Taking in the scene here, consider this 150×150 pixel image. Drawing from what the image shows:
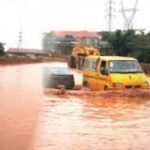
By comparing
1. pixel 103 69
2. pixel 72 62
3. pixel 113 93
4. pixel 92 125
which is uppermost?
pixel 103 69

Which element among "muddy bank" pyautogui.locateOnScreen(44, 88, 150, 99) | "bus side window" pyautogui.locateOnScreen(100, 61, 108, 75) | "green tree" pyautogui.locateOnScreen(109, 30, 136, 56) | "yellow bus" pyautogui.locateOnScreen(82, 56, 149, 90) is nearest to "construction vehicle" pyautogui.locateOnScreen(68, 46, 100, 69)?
"green tree" pyautogui.locateOnScreen(109, 30, 136, 56)

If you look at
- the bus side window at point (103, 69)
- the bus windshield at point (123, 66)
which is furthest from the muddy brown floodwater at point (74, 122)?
the bus windshield at point (123, 66)

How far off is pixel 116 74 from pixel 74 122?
23.7ft

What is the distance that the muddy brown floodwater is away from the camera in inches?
429

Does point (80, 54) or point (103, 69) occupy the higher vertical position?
point (80, 54)

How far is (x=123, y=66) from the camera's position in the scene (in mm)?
21656

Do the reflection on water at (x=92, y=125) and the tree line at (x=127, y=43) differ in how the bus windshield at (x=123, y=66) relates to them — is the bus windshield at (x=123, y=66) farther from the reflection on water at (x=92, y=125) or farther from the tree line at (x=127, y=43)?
the tree line at (x=127, y=43)

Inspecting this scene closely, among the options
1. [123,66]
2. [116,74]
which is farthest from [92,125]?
[123,66]

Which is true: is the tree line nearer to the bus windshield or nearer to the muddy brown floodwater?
the bus windshield

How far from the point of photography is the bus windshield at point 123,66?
21375 millimetres

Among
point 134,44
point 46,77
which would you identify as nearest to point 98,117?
point 46,77

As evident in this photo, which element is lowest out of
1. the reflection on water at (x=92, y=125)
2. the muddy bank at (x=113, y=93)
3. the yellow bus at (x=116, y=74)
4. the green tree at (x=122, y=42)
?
the reflection on water at (x=92, y=125)

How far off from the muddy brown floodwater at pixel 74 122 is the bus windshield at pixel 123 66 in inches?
59.3

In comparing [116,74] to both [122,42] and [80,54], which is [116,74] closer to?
[80,54]
